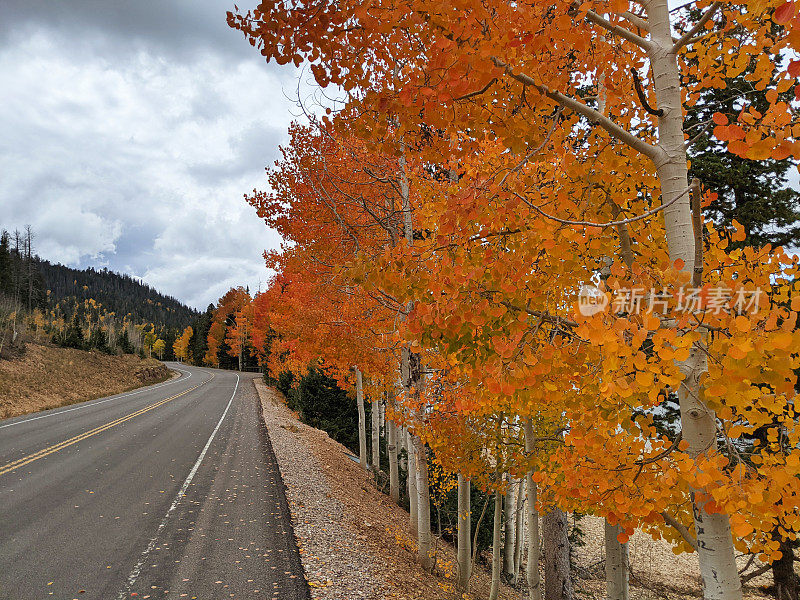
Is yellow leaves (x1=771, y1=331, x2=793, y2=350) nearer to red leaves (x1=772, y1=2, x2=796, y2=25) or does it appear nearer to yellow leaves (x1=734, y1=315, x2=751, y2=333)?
yellow leaves (x1=734, y1=315, x2=751, y2=333)

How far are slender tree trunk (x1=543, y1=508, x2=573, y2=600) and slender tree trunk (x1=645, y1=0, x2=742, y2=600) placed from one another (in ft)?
20.6

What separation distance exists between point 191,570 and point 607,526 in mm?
5604

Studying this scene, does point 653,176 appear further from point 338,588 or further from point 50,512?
point 50,512

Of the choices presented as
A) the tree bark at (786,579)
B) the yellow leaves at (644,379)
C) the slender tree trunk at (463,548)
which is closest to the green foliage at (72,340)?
the slender tree trunk at (463,548)

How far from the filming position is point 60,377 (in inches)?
1101

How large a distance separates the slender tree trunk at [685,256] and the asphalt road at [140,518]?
4823 millimetres

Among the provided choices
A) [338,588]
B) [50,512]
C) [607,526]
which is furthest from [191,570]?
[607,526]

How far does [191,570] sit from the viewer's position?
5.71 metres

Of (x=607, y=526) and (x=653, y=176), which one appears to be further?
(x=607, y=526)

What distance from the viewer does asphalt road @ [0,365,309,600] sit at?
212 inches

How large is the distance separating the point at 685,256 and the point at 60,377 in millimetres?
35401

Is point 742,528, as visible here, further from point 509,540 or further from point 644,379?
point 509,540

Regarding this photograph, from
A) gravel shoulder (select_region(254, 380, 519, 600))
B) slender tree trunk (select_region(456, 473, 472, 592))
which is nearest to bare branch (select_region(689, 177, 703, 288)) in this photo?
gravel shoulder (select_region(254, 380, 519, 600))

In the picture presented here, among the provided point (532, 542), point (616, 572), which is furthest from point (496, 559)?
point (616, 572)
